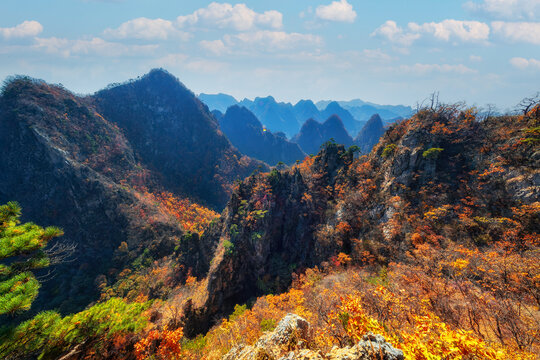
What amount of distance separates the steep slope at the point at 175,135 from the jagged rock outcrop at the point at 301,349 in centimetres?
9893

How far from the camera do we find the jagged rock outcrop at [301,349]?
4.98 meters

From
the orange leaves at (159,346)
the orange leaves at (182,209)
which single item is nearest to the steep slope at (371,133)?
the orange leaves at (182,209)

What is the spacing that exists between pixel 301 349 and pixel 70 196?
265 feet

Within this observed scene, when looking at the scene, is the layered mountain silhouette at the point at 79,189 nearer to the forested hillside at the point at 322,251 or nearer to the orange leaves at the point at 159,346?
the forested hillside at the point at 322,251

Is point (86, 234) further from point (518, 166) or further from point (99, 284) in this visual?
point (518, 166)

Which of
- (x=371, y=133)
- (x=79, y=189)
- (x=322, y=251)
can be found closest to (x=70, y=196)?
(x=79, y=189)

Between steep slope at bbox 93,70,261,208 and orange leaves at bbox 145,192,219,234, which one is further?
steep slope at bbox 93,70,261,208

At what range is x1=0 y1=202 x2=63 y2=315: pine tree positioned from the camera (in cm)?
549

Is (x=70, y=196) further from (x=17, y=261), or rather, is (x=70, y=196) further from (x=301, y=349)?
(x=301, y=349)

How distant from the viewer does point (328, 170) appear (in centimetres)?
3966

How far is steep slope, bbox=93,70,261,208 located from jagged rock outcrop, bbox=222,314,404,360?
98931 mm

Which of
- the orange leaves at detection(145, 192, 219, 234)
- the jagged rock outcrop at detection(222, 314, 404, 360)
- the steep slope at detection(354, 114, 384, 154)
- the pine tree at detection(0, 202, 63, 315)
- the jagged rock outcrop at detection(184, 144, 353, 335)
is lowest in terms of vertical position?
Answer: the orange leaves at detection(145, 192, 219, 234)

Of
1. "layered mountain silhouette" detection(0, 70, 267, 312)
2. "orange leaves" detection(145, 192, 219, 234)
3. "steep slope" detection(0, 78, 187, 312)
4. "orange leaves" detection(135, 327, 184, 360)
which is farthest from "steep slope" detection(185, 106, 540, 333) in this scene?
"orange leaves" detection(145, 192, 219, 234)

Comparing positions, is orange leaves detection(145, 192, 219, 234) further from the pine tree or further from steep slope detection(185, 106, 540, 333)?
the pine tree
